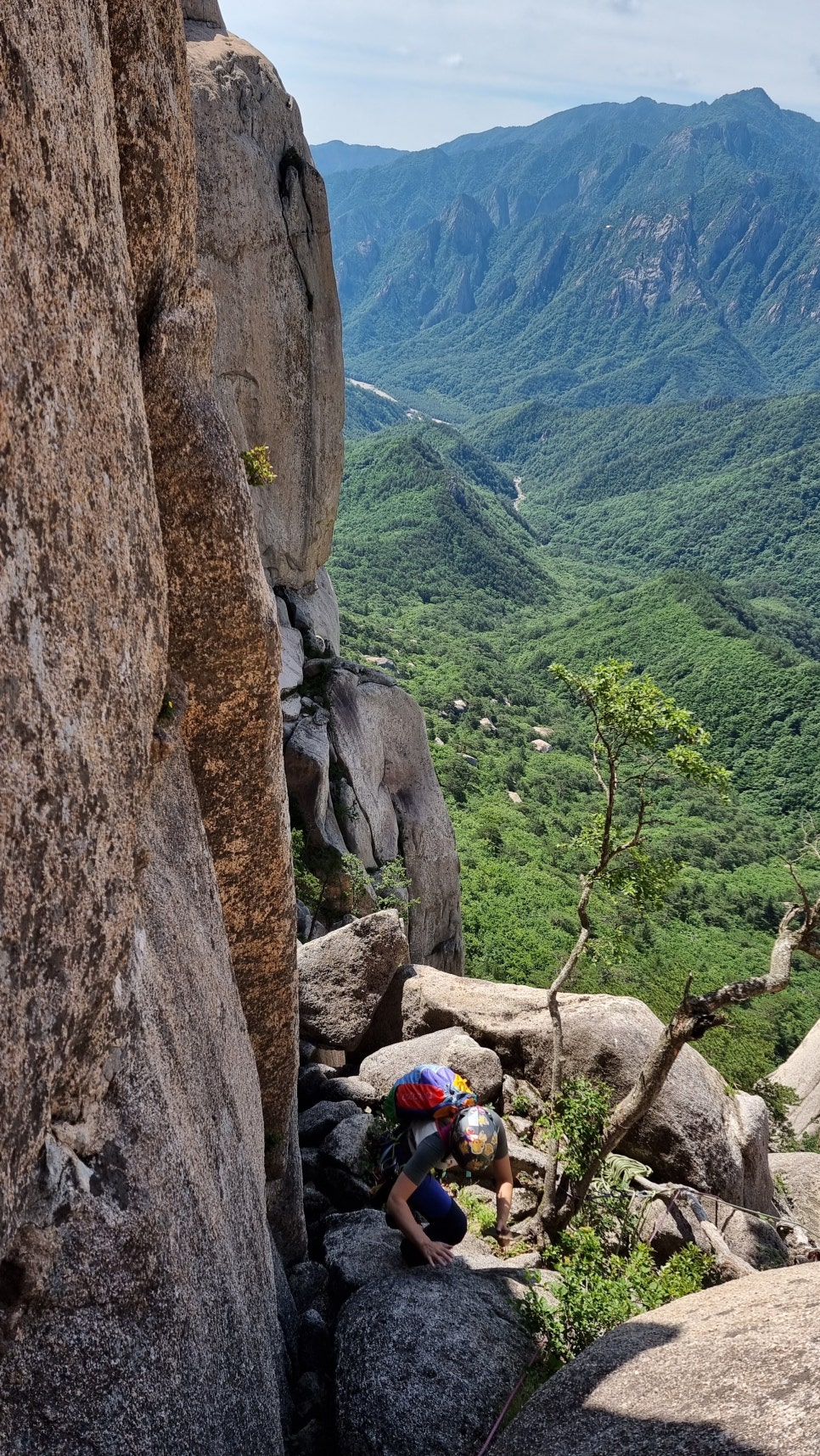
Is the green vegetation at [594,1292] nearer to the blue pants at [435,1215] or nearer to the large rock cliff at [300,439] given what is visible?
the blue pants at [435,1215]

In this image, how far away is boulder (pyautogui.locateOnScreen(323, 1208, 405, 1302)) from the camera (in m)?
8.09

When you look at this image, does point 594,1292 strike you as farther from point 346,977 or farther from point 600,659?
point 600,659

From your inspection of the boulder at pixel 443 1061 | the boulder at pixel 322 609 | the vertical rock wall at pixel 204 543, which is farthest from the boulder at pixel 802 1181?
the boulder at pixel 322 609

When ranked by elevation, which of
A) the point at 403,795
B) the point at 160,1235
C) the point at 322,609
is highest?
the point at 160,1235

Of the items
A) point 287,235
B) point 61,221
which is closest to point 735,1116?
point 61,221

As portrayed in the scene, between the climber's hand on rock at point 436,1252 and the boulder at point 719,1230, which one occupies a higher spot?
the climber's hand on rock at point 436,1252

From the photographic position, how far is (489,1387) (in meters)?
6.67

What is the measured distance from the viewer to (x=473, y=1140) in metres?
7.21

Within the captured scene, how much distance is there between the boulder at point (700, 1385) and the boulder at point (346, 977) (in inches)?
325

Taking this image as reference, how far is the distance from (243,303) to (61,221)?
1598 cm

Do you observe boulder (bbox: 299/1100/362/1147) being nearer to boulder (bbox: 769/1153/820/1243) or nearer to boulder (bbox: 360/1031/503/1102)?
boulder (bbox: 360/1031/503/1102)

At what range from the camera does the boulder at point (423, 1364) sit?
6.36 m

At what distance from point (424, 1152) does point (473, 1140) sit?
1.34 feet

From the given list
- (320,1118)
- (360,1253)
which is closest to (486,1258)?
(360,1253)
